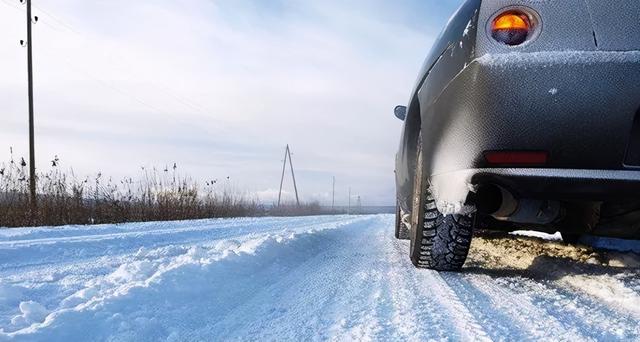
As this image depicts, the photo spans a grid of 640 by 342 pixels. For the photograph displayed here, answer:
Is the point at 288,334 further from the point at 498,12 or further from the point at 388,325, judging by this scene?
the point at 498,12

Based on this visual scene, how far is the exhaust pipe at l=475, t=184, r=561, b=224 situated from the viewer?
2619 mm

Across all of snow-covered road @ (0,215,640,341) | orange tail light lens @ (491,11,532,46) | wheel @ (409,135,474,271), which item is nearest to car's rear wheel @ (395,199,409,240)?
snow-covered road @ (0,215,640,341)

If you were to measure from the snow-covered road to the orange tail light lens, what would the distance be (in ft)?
3.67

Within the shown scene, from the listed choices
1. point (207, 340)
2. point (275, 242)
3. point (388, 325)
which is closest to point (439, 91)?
point (388, 325)

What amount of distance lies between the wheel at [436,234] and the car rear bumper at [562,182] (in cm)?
54

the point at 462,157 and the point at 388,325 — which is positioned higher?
the point at 462,157

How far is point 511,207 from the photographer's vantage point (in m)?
2.65

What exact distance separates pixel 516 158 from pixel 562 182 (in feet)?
0.67

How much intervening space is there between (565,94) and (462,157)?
0.49 meters

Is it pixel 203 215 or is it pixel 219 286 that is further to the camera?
pixel 203 215

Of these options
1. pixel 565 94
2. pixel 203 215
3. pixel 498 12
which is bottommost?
pixel 203 215

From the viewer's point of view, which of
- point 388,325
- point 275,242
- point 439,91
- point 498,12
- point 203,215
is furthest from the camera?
point 203,215

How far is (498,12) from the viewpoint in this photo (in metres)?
2.14

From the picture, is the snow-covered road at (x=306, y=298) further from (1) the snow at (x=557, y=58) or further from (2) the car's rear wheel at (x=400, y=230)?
(2) the car's rear wheel at (x=400, y=230)
